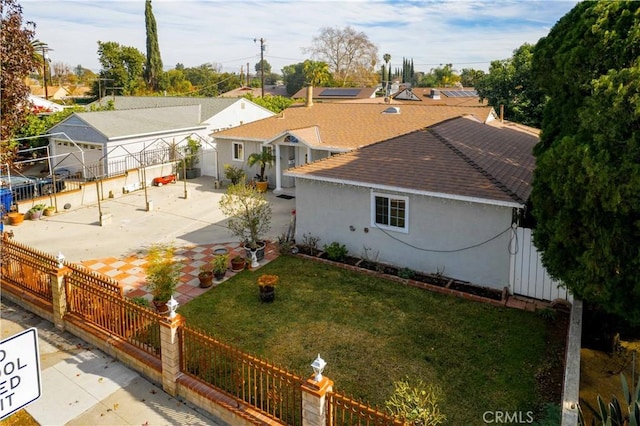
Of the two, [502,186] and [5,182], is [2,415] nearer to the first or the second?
[502,186]

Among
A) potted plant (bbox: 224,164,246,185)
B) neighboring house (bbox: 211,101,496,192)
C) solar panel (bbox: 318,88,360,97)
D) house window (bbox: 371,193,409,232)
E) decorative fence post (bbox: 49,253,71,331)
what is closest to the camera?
decorative fence post (bbox: 49,253,71,331)

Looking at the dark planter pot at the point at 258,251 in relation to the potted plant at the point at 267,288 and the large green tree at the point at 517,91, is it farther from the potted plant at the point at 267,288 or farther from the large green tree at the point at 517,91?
the large green tree at the point at 517,91

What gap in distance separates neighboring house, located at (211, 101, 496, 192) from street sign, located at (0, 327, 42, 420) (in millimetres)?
18617

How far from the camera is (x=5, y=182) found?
22.4 metres

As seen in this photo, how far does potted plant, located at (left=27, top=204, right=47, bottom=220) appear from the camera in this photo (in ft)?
69.2

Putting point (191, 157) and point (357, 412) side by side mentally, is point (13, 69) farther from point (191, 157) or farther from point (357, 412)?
point (191, 157)

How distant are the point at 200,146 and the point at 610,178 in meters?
26.9

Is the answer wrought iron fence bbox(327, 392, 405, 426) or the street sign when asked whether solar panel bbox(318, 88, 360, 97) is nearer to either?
wrought iron fence bbox(327, 392, 405, 426)

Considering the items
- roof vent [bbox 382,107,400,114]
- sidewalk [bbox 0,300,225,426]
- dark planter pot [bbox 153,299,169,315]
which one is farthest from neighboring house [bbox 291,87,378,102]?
sidewalk [bbox 0,300,225,426]

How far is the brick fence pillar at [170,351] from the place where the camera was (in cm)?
862

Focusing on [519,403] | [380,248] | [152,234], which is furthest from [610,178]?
[152,234]

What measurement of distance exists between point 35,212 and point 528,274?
20.2 metres

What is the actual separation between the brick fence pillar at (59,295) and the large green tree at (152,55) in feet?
222

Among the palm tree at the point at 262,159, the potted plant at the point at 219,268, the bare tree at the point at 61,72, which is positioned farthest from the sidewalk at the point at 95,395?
the bare tree at the point at 61,72
